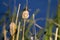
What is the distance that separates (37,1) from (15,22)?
0.58m

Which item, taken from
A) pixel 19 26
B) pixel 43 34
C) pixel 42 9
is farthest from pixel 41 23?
pixel 19 26

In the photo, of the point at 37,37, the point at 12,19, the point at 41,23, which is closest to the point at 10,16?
the point at 12,19

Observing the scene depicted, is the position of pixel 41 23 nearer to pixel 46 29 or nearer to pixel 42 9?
pixel 42 9

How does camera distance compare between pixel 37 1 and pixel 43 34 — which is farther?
pixel 37 1

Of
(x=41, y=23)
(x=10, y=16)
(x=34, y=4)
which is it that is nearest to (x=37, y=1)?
(x=34, y=4)

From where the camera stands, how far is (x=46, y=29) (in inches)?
47.6

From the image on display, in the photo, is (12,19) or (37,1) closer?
(12,19)

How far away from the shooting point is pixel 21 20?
129cm

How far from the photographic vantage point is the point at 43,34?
4.25 ft

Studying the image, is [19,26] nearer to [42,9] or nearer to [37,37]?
[37,37]

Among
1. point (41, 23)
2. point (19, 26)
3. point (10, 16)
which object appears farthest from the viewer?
point (41, 23)

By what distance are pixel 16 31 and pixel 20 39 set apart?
7 cm

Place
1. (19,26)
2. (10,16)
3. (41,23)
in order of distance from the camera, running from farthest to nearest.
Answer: (41,23)
(10,16)
(19,26)

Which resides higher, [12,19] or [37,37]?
[12,19]
